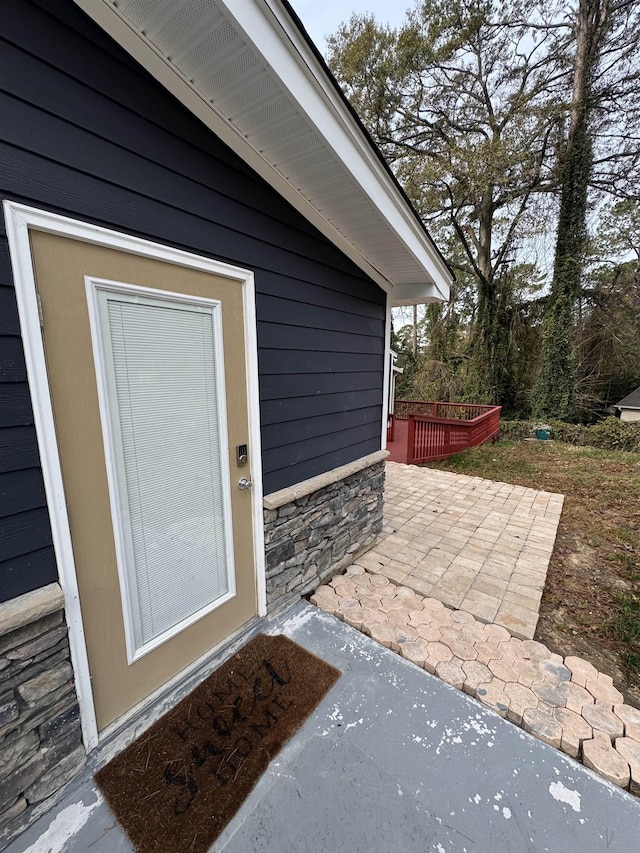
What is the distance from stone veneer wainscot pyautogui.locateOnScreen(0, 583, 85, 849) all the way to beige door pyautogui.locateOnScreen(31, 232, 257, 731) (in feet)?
0.41

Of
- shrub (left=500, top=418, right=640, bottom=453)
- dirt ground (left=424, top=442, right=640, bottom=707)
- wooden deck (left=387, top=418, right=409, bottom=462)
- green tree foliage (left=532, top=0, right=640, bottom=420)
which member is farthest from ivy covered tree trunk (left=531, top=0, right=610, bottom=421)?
wooden deck (left=387, top=418, right=409, bottom=462)

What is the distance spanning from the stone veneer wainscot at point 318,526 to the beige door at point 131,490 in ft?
0.66

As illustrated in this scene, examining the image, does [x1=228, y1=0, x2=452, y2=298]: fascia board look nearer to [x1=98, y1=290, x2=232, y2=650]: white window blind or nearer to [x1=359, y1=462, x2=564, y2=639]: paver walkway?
[x1=98, y1=290, x2=232, y2=650]: white window blind

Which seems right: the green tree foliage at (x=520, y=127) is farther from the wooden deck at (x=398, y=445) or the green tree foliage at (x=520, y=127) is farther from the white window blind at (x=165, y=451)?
the white window blind at (x=165, y=451)

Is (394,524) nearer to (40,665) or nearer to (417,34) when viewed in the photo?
(40,665)

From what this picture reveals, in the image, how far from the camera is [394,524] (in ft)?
12.8

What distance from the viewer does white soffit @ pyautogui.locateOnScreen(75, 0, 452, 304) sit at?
125 cm

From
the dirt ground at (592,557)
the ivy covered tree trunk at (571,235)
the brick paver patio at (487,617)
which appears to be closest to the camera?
the brick paver patio at (487,617)

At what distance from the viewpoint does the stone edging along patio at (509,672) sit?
158 centimetres

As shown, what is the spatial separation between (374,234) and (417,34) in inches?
458

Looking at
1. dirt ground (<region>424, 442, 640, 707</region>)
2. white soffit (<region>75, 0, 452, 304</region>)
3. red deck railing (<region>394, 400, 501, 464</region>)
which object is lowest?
dirt ground (<region>424, 442, 640, 707</region>)

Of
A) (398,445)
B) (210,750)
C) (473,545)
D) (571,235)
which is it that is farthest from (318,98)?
(571,235)

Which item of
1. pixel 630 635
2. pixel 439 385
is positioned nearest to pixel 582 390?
pixel 439 385

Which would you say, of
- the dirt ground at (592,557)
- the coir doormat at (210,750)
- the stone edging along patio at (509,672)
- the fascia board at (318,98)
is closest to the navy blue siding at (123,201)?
the fascia board at (318,98)
